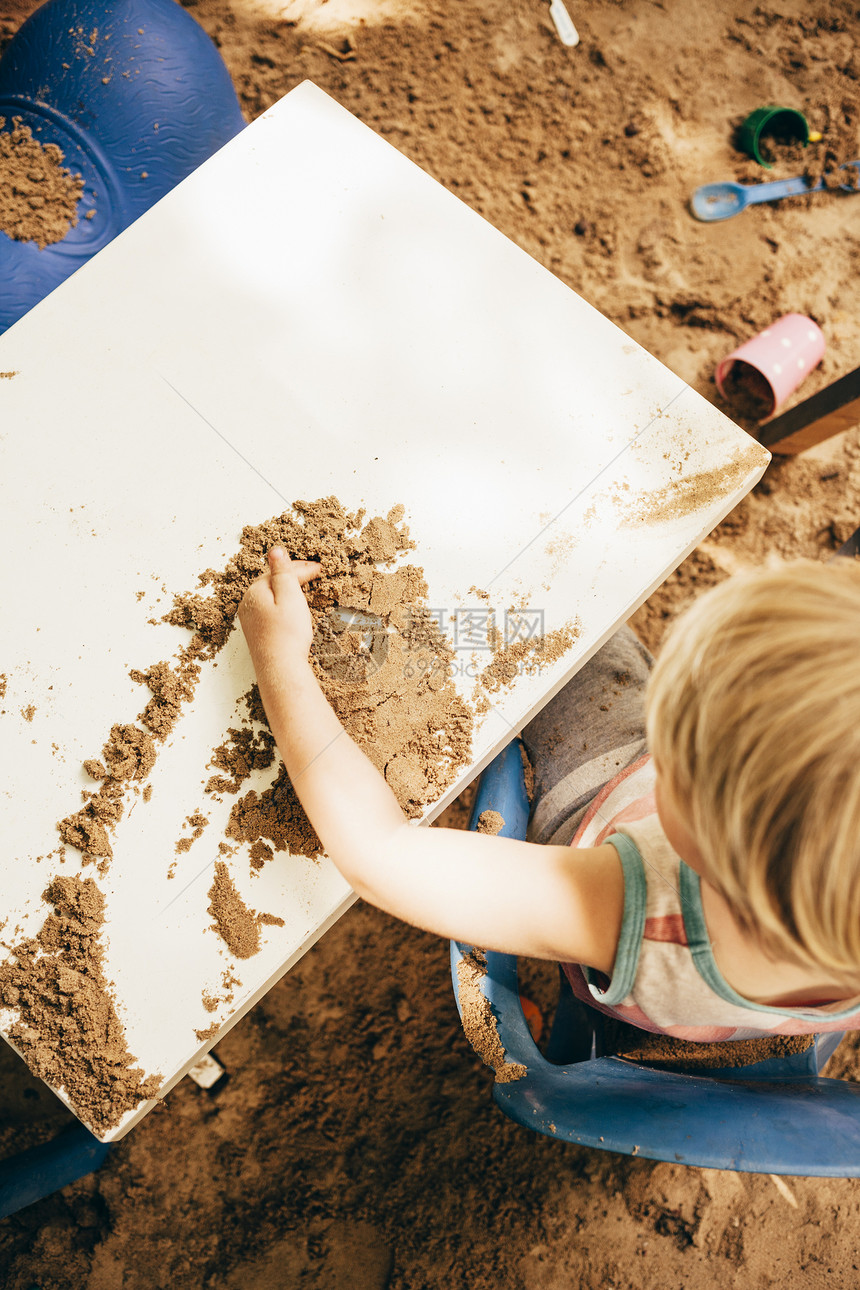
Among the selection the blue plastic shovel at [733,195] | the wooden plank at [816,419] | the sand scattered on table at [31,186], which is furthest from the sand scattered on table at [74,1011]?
the blue plastic shovel at [733,195]

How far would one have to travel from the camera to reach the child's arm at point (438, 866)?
0.72 metres

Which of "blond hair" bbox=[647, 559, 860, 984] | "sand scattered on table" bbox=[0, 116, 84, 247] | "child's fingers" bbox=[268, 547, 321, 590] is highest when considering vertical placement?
"sand scattered on table" bbox=[0, 116, 84, 247]

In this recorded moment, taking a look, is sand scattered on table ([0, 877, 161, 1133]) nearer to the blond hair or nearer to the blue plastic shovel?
the blond hair

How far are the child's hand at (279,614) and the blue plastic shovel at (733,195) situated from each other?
1569mm

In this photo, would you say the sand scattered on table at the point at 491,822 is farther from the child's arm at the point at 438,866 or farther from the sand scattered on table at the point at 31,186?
the sand scattered on table at the point at 31,186

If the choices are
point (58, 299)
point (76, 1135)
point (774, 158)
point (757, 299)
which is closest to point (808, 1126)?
point (76, 1135)

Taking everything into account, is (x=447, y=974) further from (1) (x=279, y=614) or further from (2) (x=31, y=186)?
(2) (x=31, y=186)

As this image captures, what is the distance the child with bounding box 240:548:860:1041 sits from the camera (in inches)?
18.9

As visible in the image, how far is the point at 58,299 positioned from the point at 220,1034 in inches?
37.0

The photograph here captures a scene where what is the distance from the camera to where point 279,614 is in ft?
2.67

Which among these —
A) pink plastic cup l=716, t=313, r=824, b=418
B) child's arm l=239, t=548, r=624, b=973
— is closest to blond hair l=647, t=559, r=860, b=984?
child's arm l=239, t=548, r=624, b=973

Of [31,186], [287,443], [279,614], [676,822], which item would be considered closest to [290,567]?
[279,614]

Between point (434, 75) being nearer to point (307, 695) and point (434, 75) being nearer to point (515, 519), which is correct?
point (515, 519)

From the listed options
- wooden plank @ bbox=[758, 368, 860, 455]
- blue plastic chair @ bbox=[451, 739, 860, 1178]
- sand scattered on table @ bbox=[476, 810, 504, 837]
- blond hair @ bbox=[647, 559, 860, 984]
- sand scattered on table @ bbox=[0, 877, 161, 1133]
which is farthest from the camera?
wooden plank @ bbox=[758, 368, 860, 455]
